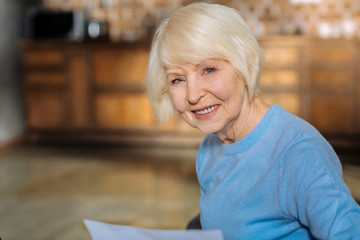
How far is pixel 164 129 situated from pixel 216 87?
4.10m

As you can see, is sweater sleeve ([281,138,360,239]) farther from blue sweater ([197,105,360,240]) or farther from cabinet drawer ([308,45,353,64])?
cabinet drawer ([308,45,353,64])

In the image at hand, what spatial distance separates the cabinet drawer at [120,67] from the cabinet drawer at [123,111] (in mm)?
141

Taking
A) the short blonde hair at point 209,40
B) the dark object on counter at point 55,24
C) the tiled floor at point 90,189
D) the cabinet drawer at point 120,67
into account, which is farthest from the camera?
the dark object on counter at point 55,24

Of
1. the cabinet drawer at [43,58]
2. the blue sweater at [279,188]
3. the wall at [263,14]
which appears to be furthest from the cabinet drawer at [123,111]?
the blue sweater at [279,188]

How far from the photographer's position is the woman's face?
0.96m

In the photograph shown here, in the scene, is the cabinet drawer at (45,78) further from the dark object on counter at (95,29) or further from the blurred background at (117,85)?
the dark object on counter at (95,29)

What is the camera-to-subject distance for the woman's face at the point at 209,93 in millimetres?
962

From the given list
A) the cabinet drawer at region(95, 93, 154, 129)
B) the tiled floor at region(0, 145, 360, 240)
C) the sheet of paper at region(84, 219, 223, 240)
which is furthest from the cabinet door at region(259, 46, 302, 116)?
the sheet of paper at region(84, 219, 223, 240)

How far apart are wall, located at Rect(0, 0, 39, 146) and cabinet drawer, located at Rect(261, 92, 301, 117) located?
9.41ft

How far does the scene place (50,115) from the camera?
5297 mm

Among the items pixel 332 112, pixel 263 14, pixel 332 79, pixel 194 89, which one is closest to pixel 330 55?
pixel 332 79

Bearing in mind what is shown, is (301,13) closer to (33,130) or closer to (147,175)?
(147,175)

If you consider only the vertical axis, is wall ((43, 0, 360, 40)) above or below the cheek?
below

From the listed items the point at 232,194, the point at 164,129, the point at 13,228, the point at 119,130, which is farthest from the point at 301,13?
the point at 232,194
